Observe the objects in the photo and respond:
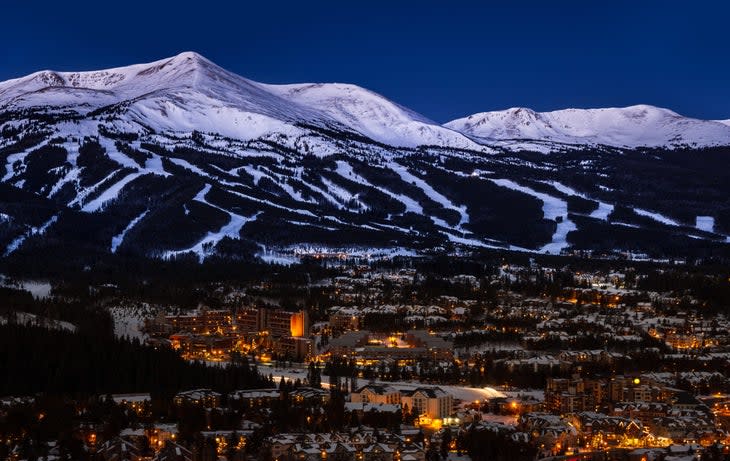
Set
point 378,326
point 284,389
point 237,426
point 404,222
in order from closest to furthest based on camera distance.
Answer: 1. point 237,426
2. point 284,389
3. point 378,326
4. point 404,222

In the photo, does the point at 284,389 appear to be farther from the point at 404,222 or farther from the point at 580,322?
the point at 404,222

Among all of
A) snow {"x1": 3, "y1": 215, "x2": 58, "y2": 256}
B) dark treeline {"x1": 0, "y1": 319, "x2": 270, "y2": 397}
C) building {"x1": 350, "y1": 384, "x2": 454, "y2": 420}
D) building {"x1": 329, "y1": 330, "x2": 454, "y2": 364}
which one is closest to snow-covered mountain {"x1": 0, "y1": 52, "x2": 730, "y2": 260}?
snow {"x1": 3, "y1": 215, "x2": 58, "y2": 256}

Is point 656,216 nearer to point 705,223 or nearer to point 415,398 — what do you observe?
point 705,223

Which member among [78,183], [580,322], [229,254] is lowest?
[580,322]

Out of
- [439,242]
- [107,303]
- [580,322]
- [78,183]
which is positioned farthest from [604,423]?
[78,183]

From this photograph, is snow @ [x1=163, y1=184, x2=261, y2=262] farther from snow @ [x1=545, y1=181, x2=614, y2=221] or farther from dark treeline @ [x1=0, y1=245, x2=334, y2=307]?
snow @ [x1=545, y1=181, x2=614, y2=221]

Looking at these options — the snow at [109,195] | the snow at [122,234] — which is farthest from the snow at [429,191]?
the snow at [122,234]
